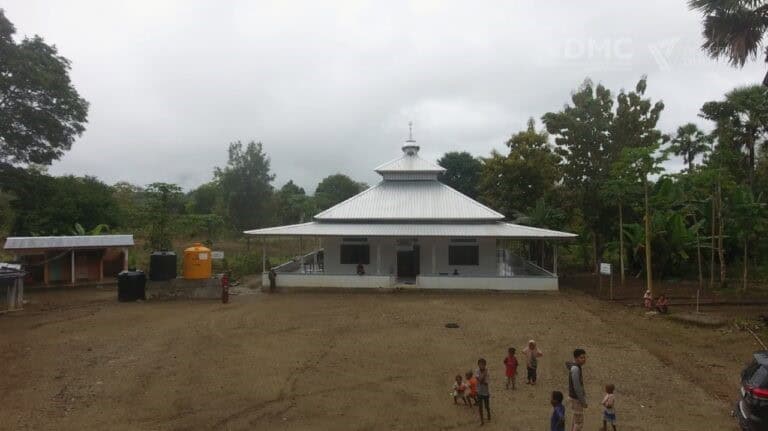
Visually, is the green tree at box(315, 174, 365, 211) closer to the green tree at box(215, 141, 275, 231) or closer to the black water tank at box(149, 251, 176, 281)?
the green tree at box(215, 141, 275, 231)

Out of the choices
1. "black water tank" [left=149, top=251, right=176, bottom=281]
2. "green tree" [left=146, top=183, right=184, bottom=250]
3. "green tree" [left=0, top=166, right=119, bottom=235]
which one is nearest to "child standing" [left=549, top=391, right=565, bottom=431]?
"black water tank" [left=149, top=251, right=176, bottom=281]

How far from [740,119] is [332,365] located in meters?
20.9

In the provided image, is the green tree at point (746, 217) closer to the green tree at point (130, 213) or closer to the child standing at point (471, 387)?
the child standing at point (471, 387)

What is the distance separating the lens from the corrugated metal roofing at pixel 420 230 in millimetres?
19000

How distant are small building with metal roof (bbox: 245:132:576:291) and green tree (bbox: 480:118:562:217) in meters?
4.41

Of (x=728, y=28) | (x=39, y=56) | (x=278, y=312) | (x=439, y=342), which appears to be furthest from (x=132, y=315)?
(x=728, y=28)

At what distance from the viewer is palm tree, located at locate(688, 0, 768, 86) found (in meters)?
11.8

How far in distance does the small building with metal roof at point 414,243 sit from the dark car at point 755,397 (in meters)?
12.6

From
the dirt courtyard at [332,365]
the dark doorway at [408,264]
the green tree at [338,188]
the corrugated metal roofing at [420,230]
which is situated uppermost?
the green tree at [338,188]

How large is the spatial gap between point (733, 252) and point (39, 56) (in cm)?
3373

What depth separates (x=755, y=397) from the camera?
5.67 m

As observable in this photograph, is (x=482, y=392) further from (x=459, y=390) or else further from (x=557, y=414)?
(x=557, y=414)

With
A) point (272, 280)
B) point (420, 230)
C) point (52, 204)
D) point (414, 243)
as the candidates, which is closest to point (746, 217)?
point (420, 230)

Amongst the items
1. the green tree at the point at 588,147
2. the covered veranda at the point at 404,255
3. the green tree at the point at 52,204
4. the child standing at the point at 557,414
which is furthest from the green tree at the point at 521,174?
the green tree at the point at 52,204
